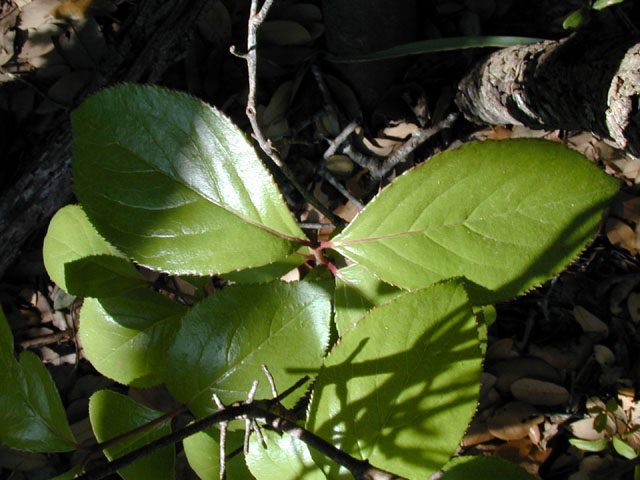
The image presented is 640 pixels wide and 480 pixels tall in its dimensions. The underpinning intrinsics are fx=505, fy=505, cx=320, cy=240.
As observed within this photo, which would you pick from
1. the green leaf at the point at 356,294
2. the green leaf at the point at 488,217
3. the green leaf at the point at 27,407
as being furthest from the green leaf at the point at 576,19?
the green leaf at the point at 27,407

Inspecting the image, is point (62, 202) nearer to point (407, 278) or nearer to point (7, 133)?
point (7, 133)

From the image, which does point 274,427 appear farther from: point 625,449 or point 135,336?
point 625,449

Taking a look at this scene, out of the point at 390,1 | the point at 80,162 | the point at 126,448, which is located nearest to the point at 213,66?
the point at 390,1

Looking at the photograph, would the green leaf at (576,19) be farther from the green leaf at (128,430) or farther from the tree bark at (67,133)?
the green leaf at (128,430)

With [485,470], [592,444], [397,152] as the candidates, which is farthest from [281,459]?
[592,444]

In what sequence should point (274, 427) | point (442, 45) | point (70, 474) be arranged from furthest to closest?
point (442, 45), point (70, 474), point (274, 427)
